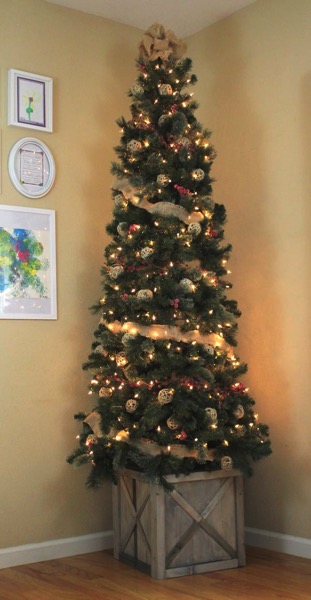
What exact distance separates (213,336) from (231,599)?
1136mm

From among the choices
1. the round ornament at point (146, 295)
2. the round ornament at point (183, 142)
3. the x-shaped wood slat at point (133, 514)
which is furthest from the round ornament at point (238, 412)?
the round ornament at point (183, 142)

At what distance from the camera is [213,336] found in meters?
3.53

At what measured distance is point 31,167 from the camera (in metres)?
3.91

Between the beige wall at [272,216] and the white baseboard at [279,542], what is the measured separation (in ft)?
0.12

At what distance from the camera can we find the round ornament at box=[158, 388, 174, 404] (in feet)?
10.9

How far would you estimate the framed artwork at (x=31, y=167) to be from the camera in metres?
3.84

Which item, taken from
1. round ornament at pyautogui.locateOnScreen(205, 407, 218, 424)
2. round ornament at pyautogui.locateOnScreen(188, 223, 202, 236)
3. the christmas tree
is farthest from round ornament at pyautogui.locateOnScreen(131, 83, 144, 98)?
round ornament at pyautogui.locateOnScreen(205, 407, 218, 424)

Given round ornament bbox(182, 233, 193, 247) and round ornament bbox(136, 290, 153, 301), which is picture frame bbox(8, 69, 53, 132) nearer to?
round ornament bbox(182, 233, 193, 247)

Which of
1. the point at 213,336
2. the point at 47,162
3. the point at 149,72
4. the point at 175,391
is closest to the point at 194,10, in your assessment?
the point at 149,72

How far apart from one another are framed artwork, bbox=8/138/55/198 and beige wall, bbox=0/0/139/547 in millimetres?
39

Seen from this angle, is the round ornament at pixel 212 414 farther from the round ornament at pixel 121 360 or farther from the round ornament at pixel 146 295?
the round ornament at pixel 146 295

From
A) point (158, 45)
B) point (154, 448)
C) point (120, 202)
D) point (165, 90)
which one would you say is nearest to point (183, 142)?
point (165, 90)

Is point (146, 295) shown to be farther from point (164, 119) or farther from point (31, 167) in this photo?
point (31, 167)

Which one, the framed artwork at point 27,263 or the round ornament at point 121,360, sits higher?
the framed artwork at point 27,263
